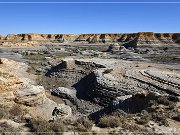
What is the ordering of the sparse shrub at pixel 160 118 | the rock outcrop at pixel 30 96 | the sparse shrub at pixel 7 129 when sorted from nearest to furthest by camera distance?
the sparse shrub at pixel 7 129
the sparse shrub at pixel 160 118
the rock outcrop at pixel 30 96

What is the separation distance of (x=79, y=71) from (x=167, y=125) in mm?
24097

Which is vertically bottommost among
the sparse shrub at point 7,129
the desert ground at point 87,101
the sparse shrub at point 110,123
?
the desert ground at point 87,101

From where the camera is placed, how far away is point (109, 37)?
143875 millimetres

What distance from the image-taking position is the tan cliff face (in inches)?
4178

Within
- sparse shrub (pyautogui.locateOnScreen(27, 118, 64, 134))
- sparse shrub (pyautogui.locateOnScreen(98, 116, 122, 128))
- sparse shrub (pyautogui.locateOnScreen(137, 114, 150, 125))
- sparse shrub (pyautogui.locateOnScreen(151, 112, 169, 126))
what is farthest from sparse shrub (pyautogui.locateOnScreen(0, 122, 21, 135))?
sparse shrub (pyautogui.locateOnScreen(151, 112, 169, 126))

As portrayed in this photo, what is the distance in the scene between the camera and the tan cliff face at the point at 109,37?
106m

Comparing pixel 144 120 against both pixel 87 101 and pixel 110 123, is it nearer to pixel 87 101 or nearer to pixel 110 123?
pixel 110 123

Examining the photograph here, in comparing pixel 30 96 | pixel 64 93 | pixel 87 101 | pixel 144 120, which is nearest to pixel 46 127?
pixel 144 120

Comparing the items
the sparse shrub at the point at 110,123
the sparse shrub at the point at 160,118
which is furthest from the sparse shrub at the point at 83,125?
the sparse shrub at the point at 160,118

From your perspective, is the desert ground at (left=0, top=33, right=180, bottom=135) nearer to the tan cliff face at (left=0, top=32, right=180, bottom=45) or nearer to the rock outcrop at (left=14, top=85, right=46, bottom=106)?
the rock outcrop at (left=14, top=85, right=46, bottom=106)

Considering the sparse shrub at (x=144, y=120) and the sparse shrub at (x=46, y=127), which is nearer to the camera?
the sparse shrub at (x=46, y=127)

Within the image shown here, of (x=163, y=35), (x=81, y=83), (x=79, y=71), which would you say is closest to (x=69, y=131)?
(x=81, y=83)

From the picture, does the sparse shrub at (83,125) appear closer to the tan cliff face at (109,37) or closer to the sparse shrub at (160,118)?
the sparse shrub at (160,118)

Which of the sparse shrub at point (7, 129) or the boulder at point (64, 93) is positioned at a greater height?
the sparse shrub at point (7, 129)
